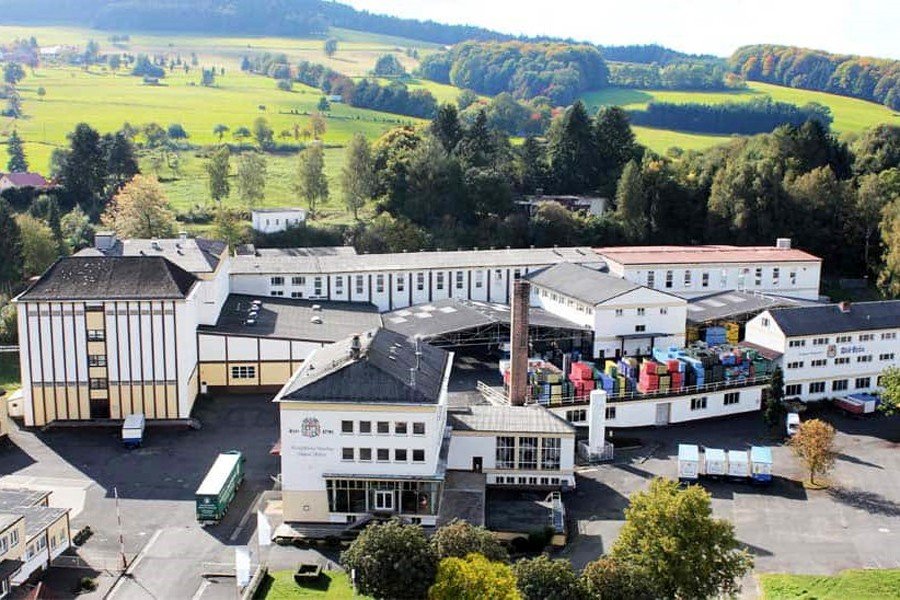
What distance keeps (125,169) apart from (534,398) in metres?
49.2

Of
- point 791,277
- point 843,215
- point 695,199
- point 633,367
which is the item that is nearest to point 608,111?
point 695,199

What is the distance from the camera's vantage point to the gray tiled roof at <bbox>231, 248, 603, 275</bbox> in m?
56.4

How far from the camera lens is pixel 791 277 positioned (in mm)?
61438

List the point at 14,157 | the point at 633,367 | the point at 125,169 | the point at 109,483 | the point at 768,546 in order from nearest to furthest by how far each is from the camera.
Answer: the point at 768,546 < the point at 109,483 < the point at 633,367 < the point at 125,169 < the point at 14,157

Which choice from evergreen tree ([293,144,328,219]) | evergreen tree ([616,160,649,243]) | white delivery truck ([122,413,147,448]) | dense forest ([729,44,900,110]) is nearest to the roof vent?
evergreen tree ([616,160,649,243])

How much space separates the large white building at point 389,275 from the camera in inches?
2200

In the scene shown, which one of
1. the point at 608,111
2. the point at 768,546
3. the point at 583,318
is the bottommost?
the point at 768,546

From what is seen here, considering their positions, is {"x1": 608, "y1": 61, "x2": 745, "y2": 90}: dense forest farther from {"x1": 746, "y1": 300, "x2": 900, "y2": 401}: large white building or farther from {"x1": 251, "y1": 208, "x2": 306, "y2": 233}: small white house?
{"x1": 746, "y1": 300, "x2": 900, "y2": 401}: large white building

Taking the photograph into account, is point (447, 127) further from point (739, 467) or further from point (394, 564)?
point (394, 564)

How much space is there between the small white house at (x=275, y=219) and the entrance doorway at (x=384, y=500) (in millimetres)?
39466

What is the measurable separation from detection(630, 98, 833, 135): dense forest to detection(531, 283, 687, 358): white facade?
78.3m

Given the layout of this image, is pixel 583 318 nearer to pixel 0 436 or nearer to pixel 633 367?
pixel 633 367

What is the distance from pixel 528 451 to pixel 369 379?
7669mm

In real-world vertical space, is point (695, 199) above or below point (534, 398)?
above
